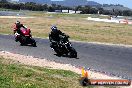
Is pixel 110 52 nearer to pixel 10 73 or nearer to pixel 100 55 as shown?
pixel 100 55

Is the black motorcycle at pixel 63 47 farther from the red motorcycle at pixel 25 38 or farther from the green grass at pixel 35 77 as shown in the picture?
the green grass at pixel 35 77

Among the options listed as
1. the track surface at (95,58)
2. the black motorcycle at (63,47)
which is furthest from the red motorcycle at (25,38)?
the black motorcycle at (63,47)

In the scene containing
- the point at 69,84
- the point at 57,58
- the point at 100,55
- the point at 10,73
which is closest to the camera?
the point at 69,84

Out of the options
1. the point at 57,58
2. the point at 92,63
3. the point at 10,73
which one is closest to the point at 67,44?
the point at 57,58

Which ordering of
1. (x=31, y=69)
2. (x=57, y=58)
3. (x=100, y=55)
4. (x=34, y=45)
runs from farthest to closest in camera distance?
1. (x=34, y=45)
2. (x=100, y=55)
3. (x=57, y=58)
4. (x=31, y=69)

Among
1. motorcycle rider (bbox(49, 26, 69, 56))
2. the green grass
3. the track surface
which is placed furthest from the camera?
motorcycle rider (bbox(49, 26, 69, 56))

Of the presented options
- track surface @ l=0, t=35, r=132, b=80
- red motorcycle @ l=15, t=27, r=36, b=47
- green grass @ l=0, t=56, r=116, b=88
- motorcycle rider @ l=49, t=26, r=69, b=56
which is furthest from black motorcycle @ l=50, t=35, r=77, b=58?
green grass @ l=0, t=56, r=116, b=88

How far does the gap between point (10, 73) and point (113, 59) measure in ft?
25.4

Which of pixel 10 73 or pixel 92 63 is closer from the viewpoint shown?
pixel 10 73

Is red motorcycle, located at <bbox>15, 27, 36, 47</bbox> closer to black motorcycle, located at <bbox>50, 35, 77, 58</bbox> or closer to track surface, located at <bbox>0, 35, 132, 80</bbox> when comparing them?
track surface, located at <bbox>0, 35, 132, 80</bbox>

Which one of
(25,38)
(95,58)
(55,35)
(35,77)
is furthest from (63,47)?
(35,77)

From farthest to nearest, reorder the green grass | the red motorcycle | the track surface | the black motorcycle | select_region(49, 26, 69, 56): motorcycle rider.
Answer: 1. the red motorcycle
2. select_region(49, 26, 69, 56): motorcycle rider
3. the black motorcycle
4. the track surface
5. the green grass

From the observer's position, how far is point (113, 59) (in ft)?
66.0

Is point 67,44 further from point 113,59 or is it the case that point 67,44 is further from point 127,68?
point 127,68
